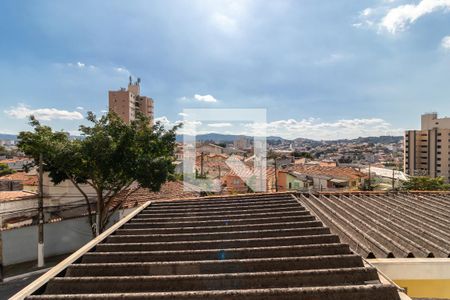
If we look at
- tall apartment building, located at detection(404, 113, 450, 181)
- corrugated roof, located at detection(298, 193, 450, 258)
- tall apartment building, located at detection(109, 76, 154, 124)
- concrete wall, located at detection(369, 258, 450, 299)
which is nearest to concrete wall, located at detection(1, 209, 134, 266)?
corrugated roof, located at detection(298, 193, 450, 258)

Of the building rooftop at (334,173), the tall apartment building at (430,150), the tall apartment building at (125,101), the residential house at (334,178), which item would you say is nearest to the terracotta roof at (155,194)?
the residential house at (334,178)

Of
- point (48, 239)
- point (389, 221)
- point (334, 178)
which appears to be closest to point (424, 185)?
point (334, 178)

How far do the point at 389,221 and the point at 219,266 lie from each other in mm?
3203

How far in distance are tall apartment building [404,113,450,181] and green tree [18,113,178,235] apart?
58.9 meters

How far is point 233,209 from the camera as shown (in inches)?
173

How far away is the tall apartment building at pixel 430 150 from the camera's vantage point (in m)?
54.5

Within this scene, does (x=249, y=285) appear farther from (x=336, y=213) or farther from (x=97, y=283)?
(x=336, y=213)

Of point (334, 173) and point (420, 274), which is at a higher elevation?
point (420, 274)

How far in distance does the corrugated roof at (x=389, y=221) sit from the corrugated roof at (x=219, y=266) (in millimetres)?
628

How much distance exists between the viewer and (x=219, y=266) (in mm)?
2301

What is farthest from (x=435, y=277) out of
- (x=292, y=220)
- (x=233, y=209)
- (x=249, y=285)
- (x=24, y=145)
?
(x=24, y=145)

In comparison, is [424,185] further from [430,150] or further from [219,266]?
[430,150]

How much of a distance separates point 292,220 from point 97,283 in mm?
2393

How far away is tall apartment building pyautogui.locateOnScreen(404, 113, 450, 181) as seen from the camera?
54500mm
